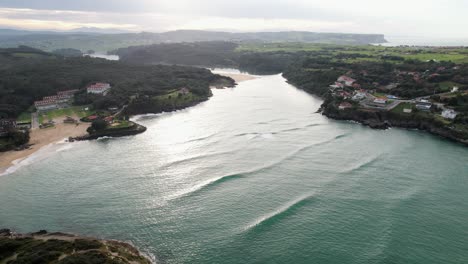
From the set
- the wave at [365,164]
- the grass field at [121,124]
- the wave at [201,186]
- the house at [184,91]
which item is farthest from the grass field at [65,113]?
the wave at [365,164]

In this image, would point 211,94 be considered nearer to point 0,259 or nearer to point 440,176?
point 440,176

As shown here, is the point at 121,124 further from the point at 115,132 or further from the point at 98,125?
the point at 98,125

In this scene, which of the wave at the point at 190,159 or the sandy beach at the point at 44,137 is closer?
the wave at the point at 190,159

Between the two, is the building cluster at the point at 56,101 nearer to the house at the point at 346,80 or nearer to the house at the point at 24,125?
the house at the point at 24,125

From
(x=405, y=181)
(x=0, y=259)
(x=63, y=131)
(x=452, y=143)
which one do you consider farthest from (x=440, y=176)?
(x=63, y=131)

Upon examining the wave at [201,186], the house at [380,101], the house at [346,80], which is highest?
the house at [346,80]

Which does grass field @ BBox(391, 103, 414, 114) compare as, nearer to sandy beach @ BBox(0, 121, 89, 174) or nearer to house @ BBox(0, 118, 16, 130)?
sandy beach @ BBox(0, 121, 89, 174)
